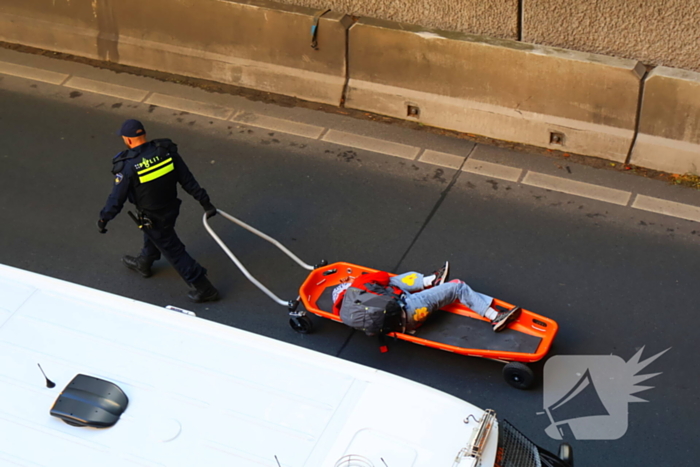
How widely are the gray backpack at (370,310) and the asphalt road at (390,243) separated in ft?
1.39

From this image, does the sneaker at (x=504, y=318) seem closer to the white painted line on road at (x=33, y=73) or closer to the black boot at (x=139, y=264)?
the black boot at (x=139, y=264)

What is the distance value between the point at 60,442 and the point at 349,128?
6.33 m

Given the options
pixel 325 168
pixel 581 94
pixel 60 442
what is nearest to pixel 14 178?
pixel 325 168

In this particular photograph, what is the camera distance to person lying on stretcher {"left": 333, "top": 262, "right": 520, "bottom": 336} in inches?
251

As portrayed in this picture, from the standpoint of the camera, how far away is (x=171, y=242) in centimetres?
714

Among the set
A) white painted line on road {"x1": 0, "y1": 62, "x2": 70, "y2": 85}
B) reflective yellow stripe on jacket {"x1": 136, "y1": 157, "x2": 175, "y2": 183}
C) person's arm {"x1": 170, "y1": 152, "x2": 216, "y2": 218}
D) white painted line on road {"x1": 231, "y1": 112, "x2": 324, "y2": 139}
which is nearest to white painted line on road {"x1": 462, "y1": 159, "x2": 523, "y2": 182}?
white painted line on road {"x1": 231, "y1": 112, "x2": 324, "y2": 139}

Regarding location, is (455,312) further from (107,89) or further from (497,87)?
(107,89)

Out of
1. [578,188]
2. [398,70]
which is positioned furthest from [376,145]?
[578,188]

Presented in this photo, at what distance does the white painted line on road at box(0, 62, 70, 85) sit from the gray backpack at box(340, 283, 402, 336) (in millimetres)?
6434

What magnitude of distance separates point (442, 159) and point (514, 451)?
17.2ft

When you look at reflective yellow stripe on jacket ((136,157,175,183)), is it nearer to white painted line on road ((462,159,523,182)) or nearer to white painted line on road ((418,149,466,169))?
white painted line on road ((418,149,466,169))

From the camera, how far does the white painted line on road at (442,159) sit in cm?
887

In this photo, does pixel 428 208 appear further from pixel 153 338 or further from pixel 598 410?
pixel 153 338

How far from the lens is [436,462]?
148 inches
